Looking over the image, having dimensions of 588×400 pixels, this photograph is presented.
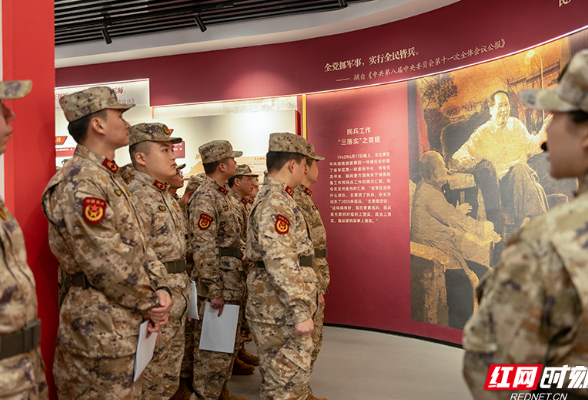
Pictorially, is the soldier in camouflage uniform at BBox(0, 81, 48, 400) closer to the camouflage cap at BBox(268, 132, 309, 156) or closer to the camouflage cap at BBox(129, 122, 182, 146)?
the camouflage cap at BBox(129, 122, 182, 146)

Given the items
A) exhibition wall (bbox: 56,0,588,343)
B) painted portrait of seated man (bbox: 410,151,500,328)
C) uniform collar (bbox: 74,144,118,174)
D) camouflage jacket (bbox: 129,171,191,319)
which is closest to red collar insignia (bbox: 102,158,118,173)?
uniform collar (bbox: 74,144,118,174)

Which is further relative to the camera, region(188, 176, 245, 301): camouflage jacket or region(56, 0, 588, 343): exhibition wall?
region(56, 0, 588, 343): exhibition wall

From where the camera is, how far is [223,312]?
307cm

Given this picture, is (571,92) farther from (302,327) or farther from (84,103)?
(84,103)

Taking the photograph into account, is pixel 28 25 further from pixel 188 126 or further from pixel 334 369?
pixel 188 126

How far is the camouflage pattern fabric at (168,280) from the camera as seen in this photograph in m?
2.46

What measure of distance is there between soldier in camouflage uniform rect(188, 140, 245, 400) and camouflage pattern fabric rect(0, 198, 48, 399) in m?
1.87

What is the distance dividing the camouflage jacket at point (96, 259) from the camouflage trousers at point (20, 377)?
45 centimetres

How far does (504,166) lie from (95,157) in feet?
12.1

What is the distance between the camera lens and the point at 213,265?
10.6ft

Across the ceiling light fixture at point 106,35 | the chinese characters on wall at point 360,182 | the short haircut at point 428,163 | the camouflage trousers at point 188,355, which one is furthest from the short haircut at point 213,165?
the ceiling light fixture at point 106,35

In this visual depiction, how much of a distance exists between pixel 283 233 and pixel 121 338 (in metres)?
0.95

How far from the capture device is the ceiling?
17.1ft

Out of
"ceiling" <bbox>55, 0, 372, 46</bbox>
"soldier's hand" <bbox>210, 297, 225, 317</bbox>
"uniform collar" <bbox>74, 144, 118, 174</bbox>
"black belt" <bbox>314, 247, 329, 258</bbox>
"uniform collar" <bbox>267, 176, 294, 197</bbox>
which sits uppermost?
"ceiling" <bbox>55, 0, 372, 46</bbox>
